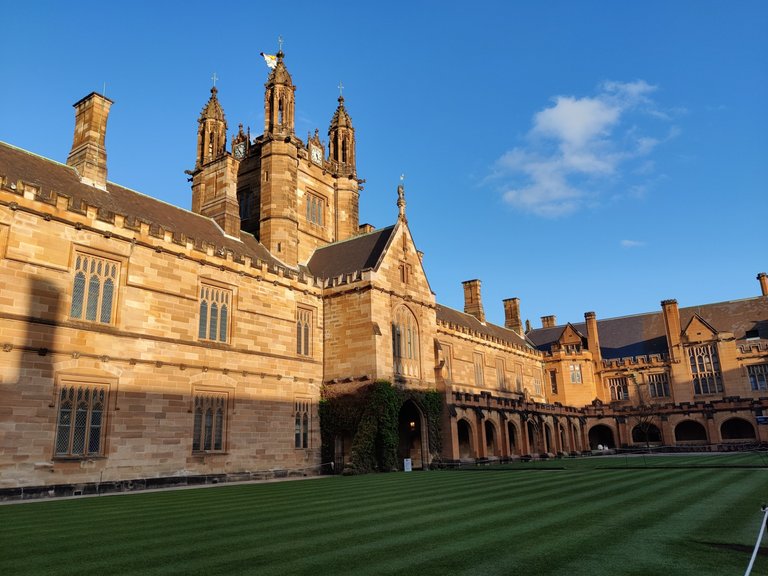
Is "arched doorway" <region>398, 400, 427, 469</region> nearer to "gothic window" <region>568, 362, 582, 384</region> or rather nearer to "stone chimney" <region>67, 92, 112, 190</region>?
"stone chimney" <region>67, 92, 112, 190</region>

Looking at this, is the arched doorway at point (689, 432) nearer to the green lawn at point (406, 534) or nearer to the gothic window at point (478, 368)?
the gothic window at point (478, 368)

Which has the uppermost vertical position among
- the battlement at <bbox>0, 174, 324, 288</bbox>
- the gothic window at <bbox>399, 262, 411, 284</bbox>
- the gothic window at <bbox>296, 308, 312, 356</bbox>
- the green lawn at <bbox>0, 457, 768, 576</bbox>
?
the gothic window at <bbox>399, 262, 411, 284</bbox>

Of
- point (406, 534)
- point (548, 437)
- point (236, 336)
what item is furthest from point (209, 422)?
point (548, 437)

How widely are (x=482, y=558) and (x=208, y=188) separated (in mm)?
32866

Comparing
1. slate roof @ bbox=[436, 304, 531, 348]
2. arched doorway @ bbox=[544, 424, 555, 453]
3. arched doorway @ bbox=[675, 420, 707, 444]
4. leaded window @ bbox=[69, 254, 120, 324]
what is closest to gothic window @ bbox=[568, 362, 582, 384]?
slate roof @ bbox=[436, 304, 531, 348]

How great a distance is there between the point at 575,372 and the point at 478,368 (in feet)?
51.9

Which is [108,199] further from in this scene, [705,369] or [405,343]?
[705,369]

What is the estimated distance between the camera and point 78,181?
2394 centimetres

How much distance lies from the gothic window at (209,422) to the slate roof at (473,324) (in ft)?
64.5

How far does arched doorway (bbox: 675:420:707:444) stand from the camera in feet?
159

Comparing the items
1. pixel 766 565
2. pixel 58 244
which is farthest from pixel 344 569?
pixel 58 244

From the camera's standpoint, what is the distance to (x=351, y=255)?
3350 centimetres

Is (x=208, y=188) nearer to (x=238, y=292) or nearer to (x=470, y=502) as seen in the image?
(x=238, y=292)

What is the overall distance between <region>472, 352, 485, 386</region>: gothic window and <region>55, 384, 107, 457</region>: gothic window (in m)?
29.5
